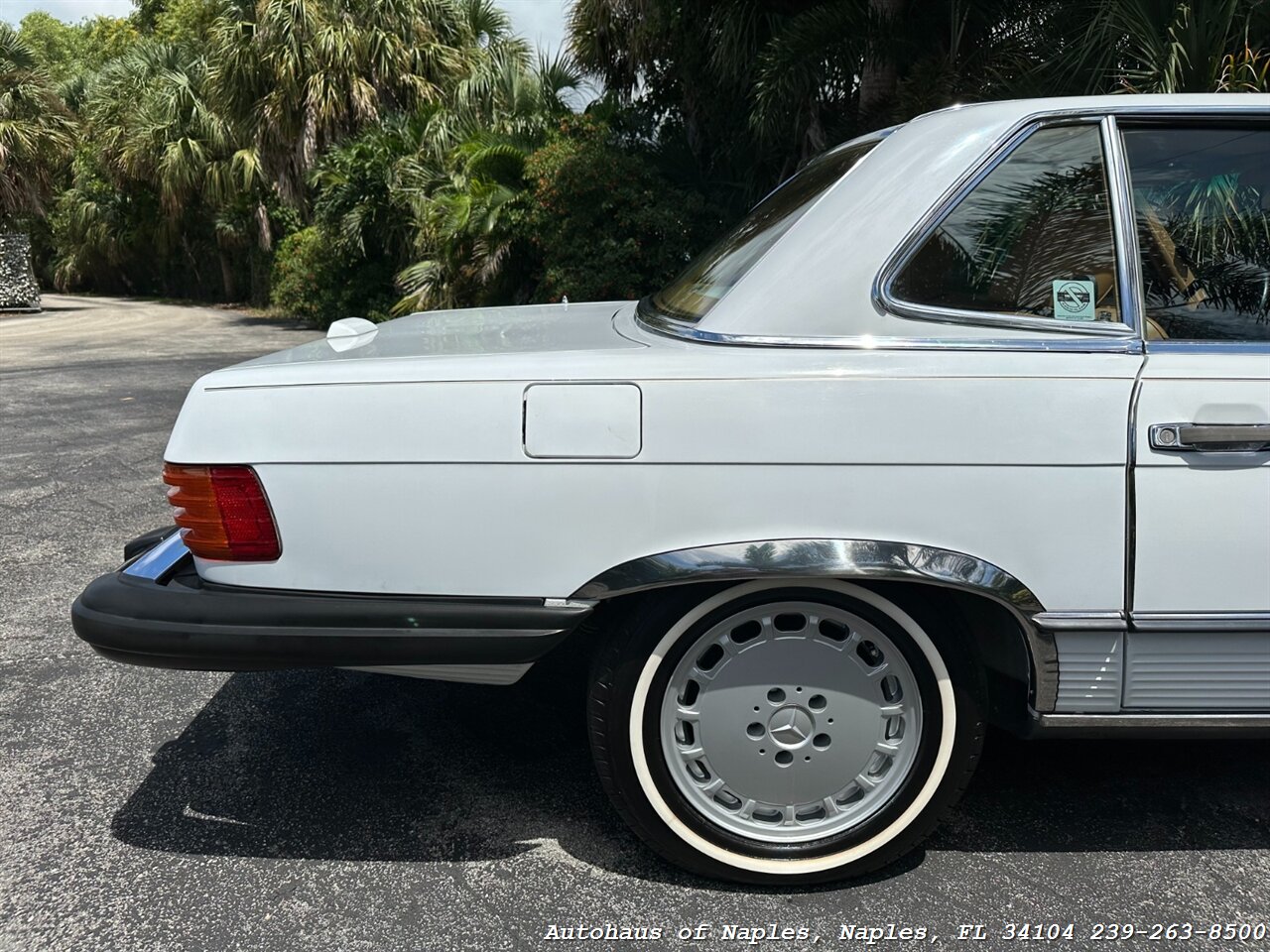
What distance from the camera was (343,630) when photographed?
2.33 meters

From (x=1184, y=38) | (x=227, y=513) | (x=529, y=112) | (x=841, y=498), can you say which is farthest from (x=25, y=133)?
(x=841, y=498)

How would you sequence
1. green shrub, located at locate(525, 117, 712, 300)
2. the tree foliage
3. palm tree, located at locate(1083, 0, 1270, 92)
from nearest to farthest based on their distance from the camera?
1. palm tree, located at locate(1083, 0, 1270, 92)
2. the tree foliage
3. green shrub, located at locate(525, 117, 712, 300)

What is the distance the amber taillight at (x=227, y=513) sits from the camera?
2357 mm

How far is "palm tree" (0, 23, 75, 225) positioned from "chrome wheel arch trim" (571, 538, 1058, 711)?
27994 millimetres

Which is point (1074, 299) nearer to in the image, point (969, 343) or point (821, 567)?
point (969, 343)

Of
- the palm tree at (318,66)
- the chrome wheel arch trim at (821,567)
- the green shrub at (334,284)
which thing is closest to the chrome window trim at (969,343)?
the chrome wheel arch trim at (821,567)

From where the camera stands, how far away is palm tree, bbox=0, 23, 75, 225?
2511cm

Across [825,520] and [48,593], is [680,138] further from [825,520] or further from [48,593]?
[825,520]

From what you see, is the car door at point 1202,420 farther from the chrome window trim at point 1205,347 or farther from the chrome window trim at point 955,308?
the chrome window trim at point 955,308

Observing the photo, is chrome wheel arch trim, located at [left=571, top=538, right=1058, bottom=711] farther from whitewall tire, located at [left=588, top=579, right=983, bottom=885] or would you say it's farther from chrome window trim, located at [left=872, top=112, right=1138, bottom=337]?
chrome window trim, located at [left=872, top=112, right=1138, bottom=337]

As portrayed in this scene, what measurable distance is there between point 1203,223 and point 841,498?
109 centimetres

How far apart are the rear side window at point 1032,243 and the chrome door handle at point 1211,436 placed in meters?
0.28

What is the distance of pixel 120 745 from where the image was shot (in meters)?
3.17

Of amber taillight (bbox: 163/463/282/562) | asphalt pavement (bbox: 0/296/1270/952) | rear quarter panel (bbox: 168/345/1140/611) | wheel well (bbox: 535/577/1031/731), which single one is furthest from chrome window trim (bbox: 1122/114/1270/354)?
amber taillight (bbox: 163/463/282/562)
